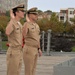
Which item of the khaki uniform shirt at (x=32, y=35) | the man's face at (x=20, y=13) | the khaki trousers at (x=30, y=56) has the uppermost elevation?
the man's face at (x=20, y=13)

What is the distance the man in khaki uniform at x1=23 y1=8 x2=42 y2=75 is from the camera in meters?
6.18

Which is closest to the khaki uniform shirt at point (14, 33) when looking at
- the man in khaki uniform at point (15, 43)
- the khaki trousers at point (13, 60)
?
the man in khaki uniform at point (15, 43)

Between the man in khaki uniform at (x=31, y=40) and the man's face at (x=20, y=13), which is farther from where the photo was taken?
the man in khaki uniform at (x=31, y=40)

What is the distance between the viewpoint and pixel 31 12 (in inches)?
243

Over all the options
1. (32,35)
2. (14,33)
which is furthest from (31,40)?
(14,33)

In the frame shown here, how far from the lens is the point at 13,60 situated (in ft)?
18.3

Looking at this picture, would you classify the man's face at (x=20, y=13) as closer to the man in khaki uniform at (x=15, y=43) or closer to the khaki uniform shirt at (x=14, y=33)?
the man in khaki uniform at (x=15, y=43)

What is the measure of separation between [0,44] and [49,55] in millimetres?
2338

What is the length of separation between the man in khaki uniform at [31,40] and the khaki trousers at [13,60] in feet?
1.87

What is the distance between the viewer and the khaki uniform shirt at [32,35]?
620 centimetres

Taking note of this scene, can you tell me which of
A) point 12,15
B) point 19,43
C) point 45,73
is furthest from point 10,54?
point 45,73

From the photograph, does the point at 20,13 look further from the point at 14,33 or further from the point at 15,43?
the point at 15,43

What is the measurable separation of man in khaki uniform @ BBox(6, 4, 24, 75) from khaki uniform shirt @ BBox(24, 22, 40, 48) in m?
0.56

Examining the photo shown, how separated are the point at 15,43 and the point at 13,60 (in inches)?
11.1
